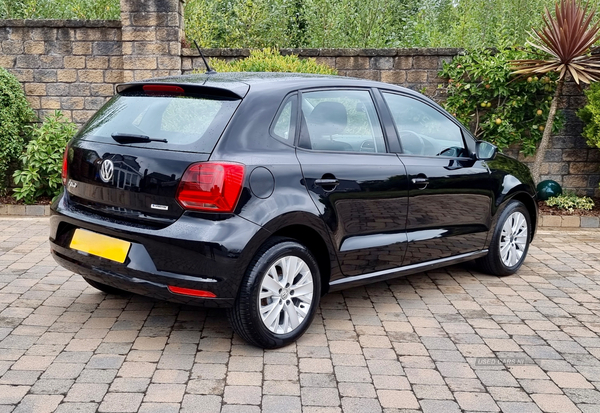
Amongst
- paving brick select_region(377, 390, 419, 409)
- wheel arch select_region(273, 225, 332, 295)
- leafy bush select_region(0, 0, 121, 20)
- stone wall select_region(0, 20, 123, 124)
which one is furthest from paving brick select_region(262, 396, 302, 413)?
leafy bush select_region(0, 0, 121, 20)

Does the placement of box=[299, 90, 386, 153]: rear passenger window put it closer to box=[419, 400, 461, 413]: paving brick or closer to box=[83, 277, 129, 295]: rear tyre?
box=[419, 400, 461, 413]: paving brick

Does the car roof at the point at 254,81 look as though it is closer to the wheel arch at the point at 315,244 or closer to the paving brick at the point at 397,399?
the wheel arch at the point at 315,244

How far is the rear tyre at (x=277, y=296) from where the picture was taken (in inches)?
148

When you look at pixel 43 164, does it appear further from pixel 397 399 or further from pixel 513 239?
pixel 397 399

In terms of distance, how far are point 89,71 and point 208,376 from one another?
21.4ft

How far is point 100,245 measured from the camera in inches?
152

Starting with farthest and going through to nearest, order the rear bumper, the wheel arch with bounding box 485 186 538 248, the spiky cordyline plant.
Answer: the spiky cordyline plant < the wheel arch with bounding box 485 186 538 248 < the rear bumper

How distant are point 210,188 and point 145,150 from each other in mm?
521

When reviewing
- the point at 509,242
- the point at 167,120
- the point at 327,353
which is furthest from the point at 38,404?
the point at 509,242

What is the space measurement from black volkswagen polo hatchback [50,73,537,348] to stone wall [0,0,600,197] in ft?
13.9

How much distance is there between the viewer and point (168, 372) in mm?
3637

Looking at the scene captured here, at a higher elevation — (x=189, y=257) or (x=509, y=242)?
(x=189, y=257)

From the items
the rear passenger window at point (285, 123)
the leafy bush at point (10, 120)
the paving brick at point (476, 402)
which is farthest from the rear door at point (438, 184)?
the leafy bush at point (10, 120)

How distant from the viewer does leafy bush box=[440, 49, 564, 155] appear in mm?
8711
